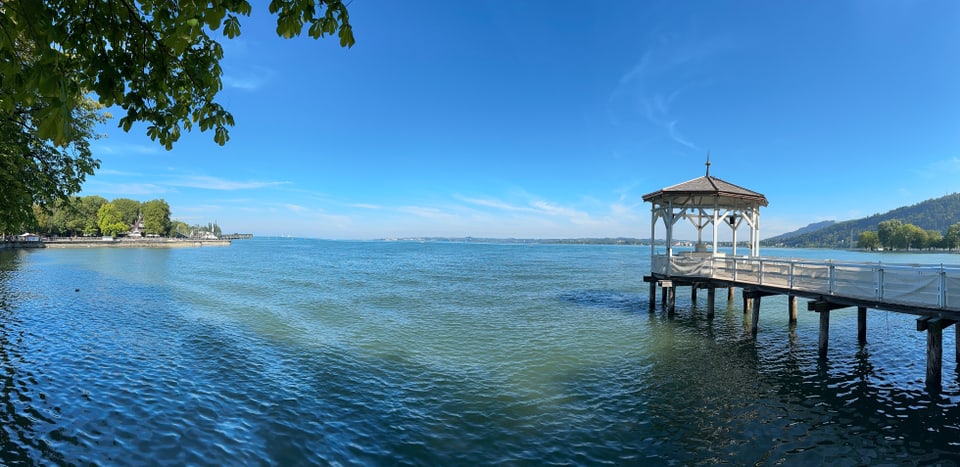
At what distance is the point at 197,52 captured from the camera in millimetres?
4016

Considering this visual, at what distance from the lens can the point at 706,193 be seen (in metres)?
19.3

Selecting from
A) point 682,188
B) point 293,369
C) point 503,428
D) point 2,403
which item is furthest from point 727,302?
point 2,403

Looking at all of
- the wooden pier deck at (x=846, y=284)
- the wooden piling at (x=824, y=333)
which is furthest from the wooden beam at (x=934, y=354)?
the wooden piling at (x=824, y=333)

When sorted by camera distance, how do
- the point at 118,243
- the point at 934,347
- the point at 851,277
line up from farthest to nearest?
the point at 118,243
the point at 851,277
the point at 934,347

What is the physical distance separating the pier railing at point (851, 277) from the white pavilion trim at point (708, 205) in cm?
210

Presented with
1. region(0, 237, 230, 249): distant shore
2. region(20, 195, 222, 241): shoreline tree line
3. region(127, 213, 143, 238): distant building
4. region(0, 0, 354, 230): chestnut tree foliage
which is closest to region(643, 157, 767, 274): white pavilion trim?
region(0, 0, 354, 230): chestnut tree foliage

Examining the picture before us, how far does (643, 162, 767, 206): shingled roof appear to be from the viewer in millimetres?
19484

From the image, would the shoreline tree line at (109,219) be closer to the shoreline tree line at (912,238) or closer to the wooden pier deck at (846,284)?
the wooden pier deck at (846,284)

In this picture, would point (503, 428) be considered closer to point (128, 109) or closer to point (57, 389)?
point (128, 109)

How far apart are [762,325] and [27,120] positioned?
25811 mm

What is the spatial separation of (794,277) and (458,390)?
1261 centimetres

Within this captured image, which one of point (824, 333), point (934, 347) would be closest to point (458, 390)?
point (824, 333)

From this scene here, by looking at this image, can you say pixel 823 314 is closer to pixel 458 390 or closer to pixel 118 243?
pixel 458 390

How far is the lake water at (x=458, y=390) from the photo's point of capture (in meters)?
7.49
